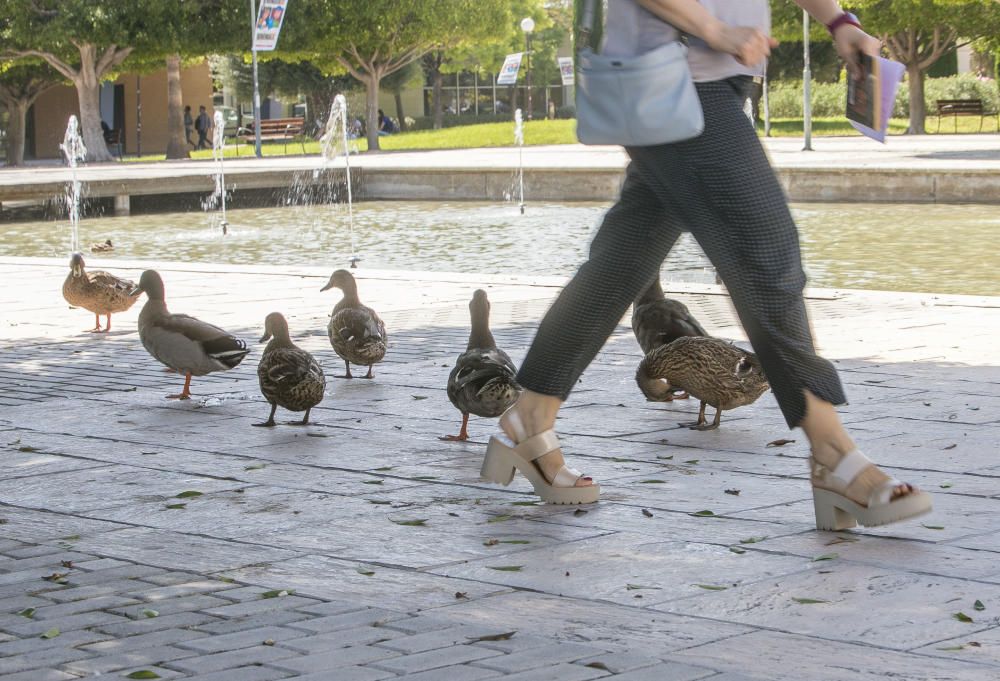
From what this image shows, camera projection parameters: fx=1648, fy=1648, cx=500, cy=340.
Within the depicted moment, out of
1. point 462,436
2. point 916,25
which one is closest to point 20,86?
point 916,25

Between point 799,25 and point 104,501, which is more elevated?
point 799,25

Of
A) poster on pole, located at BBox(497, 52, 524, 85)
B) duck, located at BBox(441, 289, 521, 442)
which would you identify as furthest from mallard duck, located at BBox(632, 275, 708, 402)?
poster on pole, located at BBox(497, 52, 524, 85)

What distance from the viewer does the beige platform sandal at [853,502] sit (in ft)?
15.0

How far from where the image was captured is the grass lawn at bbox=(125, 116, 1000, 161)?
46031 millimetres

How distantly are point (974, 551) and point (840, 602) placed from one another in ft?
2.17

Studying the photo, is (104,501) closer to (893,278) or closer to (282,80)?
(893,278)

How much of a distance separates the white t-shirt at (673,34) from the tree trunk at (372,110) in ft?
135

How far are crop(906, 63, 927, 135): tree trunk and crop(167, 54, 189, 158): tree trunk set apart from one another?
1968 centimetres

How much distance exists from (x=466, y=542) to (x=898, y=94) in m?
50.8

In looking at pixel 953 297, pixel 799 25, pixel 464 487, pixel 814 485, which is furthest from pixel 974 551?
pixel 799 25

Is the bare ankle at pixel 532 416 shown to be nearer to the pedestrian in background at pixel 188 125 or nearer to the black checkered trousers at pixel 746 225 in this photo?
the black checkered trousers at pixel 746 225

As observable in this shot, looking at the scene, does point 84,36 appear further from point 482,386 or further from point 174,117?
point 482,386

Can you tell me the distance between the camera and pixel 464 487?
222 inches

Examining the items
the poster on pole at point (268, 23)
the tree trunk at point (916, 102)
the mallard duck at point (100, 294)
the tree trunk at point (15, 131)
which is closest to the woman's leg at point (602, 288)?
the mallard duck at point (100, 294)
